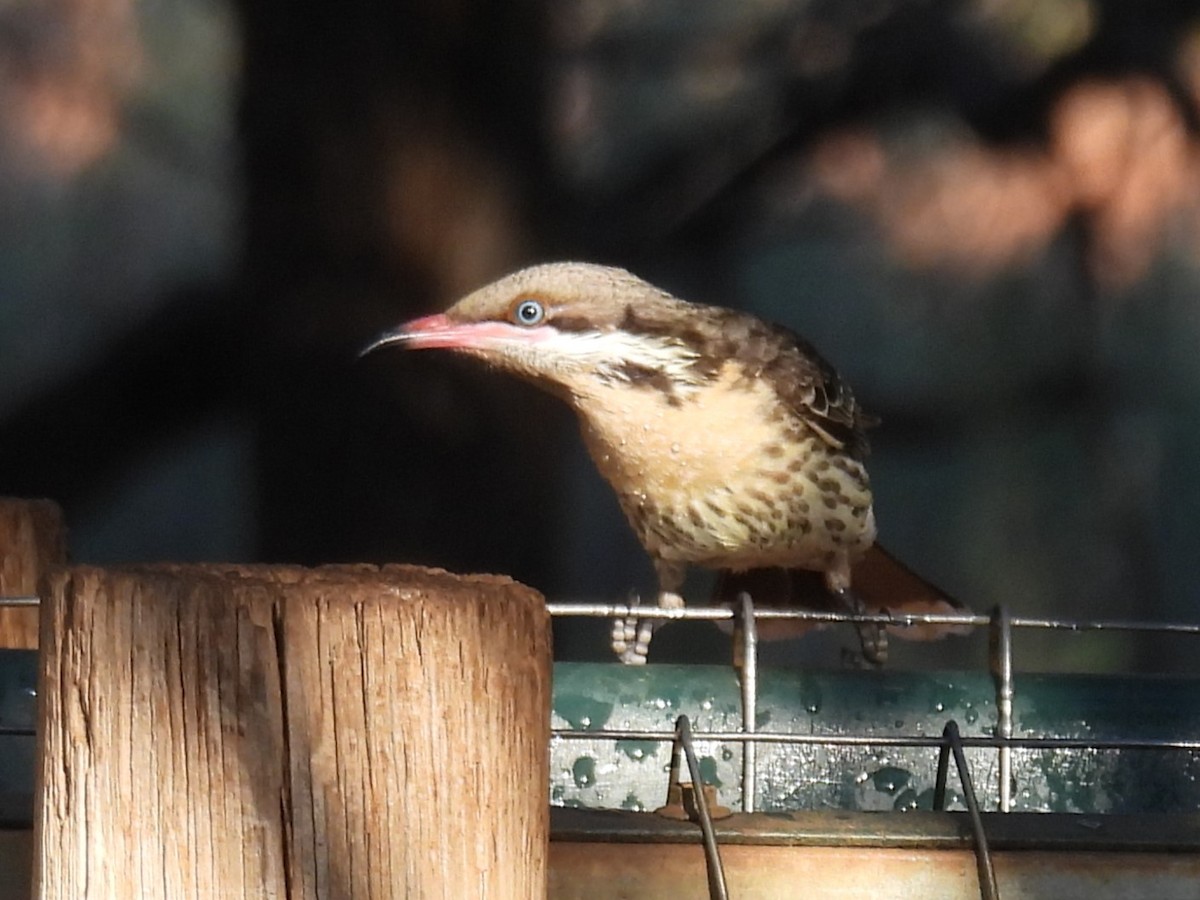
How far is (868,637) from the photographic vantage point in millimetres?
3471

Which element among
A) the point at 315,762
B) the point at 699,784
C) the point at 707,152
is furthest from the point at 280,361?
the point at 315,762

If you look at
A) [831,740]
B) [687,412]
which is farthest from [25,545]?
[831,740]

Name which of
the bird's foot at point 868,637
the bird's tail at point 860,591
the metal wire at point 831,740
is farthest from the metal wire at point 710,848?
the bird's tail at point 860,591

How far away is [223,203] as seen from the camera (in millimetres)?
4352

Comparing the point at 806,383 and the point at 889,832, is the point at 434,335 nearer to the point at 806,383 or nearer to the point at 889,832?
the point at 806,383

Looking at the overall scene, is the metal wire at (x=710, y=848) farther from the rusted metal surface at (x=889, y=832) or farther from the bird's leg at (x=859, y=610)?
the bird's leg at (x=859, y=610)

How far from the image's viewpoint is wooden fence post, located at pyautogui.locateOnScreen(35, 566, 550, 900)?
1.15 metres

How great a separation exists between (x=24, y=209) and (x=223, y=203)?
0.46 metres

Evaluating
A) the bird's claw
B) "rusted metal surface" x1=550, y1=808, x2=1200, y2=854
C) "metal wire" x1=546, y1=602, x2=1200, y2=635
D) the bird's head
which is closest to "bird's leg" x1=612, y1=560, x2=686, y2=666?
the bird's claw

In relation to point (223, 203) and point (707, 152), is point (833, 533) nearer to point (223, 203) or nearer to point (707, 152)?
point (707, 152)

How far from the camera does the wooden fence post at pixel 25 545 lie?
8.78 feet

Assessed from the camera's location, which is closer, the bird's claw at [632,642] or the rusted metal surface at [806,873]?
the rusted metal surface at [806,873]

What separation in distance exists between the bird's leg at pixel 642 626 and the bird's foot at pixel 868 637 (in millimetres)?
308

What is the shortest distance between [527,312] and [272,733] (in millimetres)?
1758
